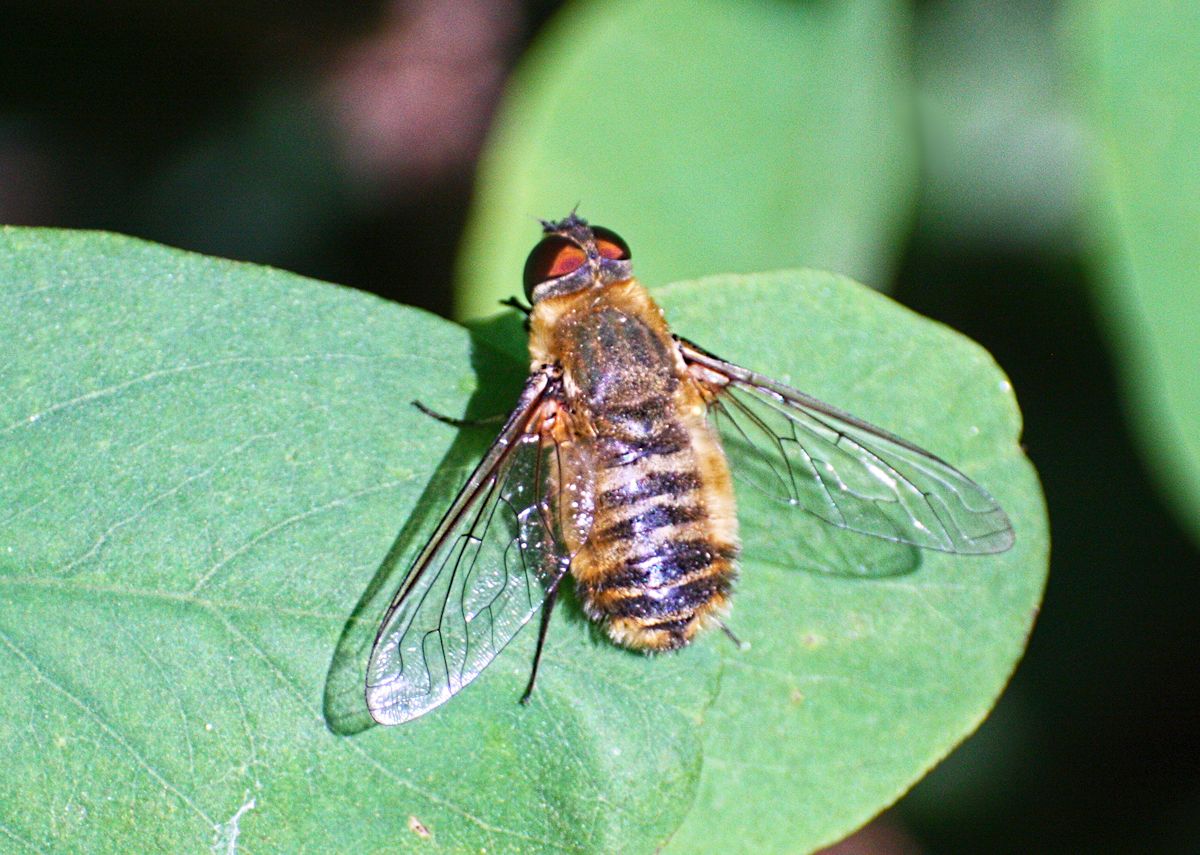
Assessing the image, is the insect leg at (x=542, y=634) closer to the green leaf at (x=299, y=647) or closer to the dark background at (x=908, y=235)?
the green leaf at (x=299, y=647)

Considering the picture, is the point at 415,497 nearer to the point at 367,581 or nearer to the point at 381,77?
the point at 367,581

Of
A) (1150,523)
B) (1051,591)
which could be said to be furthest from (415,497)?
(1150,523)

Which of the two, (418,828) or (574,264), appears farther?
(574,264)

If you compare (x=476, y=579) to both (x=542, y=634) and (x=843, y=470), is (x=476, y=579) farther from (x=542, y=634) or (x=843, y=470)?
(x=843, y=470)

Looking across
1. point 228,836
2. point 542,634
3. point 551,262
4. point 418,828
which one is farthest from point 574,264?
point 228,836

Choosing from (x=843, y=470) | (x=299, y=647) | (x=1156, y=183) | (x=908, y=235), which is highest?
(x=1156, y=183)

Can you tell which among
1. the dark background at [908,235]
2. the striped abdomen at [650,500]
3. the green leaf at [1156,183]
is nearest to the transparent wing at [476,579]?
the striped abdomen at [650,500]

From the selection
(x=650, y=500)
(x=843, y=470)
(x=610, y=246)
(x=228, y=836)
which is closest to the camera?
(x=228, y=836)

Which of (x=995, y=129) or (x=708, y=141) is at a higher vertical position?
(x=995, y=129)
